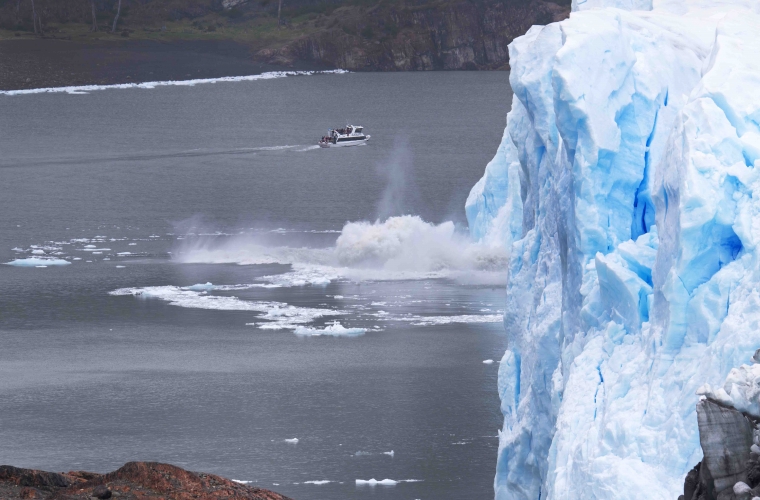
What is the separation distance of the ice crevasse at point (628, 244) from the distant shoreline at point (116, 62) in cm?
12271

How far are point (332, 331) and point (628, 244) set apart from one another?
2322 centimetres

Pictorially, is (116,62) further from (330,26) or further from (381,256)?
(381,256)

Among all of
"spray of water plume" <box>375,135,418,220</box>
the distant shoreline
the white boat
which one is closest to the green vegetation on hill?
the distant shoreline

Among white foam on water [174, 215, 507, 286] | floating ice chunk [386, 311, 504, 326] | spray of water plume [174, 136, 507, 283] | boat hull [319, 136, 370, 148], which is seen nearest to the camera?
floating ice chunk [386, 311, 504, 326]

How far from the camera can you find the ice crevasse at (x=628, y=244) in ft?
39.9

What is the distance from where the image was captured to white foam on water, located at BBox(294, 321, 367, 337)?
3747cm

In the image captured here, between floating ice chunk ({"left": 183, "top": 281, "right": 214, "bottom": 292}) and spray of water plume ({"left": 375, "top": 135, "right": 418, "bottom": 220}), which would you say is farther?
spray of water plume ({"left": 375, "top": 135, "right": 418, "bottom": 220})

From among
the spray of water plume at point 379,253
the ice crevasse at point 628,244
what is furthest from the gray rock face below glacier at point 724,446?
the spray of water plume at point 379,253

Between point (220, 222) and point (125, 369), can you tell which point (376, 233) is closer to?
point (220, 222)

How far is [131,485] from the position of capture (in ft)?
39.4

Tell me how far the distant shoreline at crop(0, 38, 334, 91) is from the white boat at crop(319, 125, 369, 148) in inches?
2270

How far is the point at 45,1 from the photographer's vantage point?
15412 cm

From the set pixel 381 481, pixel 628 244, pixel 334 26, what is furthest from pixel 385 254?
pixel 334 26

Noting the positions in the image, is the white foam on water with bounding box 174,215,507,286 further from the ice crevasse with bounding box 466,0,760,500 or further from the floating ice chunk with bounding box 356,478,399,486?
the ice crevasse with bounding box 466,0,760,500
